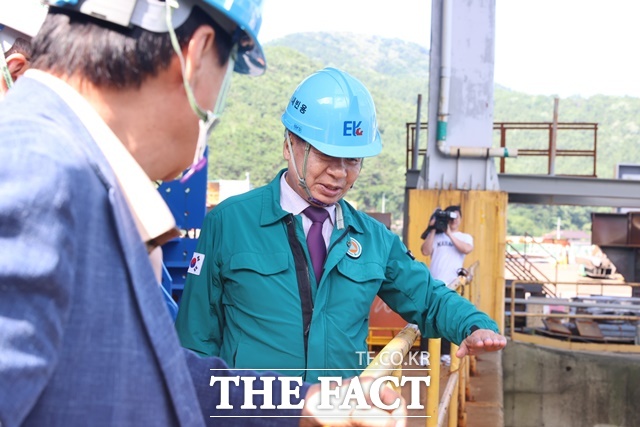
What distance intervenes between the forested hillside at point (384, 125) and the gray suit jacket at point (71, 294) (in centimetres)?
4951

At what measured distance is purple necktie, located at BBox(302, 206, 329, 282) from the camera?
106 inches

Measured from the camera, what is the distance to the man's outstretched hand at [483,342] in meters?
2.57

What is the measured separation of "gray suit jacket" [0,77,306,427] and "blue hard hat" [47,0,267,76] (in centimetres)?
14

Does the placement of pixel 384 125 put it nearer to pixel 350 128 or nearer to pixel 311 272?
pixel 350 128

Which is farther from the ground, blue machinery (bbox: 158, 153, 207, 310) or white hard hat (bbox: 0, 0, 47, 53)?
white hard hat (bbox: 0, 0, 47, 53)

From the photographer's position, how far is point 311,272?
2641 mm

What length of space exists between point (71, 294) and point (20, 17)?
157 centimetres

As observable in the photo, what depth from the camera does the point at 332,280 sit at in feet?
8.64

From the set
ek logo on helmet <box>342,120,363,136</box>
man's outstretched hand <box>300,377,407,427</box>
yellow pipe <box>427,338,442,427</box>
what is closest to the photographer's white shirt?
yellow pipe <box>427,338,442,427</box>

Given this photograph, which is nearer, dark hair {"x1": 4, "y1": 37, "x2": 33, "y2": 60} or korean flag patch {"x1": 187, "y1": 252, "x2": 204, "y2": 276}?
dark hair {"x1": 4, "y1": 37, "x2": 33, "y2": 60}

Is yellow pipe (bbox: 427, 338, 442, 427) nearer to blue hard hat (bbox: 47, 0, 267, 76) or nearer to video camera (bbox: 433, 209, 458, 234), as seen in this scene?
blue hard hat (bbox: 47, 0, 267, 76)

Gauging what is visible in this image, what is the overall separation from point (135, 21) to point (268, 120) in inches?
3638

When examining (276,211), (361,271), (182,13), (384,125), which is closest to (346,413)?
(182,13)

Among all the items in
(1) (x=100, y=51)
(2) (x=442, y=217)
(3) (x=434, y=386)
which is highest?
(2) (x=442, y=217)
